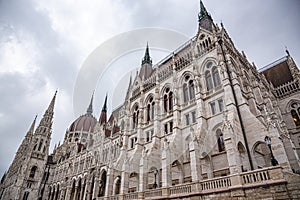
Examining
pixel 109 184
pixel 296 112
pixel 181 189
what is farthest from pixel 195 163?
pixel 296 112

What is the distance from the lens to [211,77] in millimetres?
23516

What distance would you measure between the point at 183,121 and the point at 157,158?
5.60m

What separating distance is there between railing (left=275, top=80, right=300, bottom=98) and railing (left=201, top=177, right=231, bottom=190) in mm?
24122

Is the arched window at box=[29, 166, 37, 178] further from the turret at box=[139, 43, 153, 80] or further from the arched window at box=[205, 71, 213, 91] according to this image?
the arched window at box=[205, 71, 213, 91]

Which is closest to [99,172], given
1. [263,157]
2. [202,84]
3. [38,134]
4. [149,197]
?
[149,197]

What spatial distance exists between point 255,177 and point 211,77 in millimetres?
13302

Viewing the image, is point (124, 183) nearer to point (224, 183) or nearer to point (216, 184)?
point (216, 184)

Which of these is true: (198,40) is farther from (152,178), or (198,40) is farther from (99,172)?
(99,172)

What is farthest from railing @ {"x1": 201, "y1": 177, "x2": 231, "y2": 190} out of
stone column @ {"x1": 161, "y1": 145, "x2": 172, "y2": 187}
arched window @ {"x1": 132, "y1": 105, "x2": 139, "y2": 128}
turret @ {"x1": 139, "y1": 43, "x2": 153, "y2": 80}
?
turret @ {"x1": 139, "y1": 43, "x2": 153, "y2": 80}

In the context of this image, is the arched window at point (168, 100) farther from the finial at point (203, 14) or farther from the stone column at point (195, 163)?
the finial at point (203, 14)

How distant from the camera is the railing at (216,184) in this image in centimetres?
1410

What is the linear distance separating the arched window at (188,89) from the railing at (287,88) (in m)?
17.0

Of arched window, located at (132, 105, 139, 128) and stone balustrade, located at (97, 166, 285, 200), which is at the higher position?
arched window, located at (132, 105, 139, 128)

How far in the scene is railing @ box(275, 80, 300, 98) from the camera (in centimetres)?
2987
